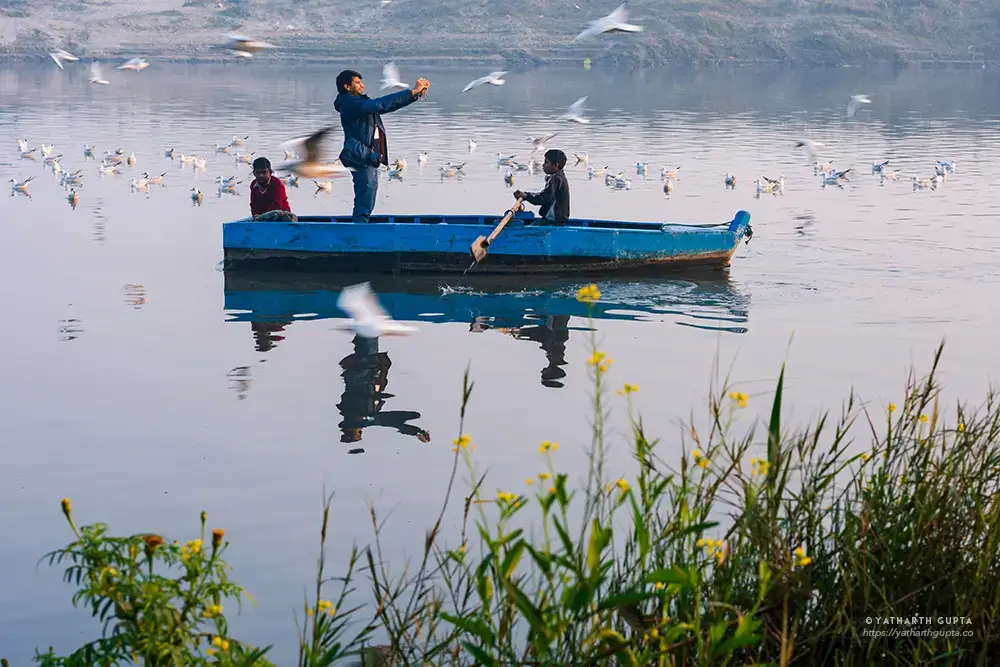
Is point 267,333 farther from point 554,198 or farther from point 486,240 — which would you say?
point 554,198

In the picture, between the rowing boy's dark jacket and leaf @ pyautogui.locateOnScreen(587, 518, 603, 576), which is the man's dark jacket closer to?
the rowing boy's dark jacket

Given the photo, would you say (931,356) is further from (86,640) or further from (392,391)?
(86,640)

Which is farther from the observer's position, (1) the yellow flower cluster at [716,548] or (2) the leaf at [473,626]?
(1) the yellow flower cluster at [716,548]

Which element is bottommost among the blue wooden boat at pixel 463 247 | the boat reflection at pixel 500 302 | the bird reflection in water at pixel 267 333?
Answer: the bird reflection in water at pixel 267 333

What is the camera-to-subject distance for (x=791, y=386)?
11234 millimetres

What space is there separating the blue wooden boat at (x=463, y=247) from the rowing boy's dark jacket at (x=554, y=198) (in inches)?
6.1

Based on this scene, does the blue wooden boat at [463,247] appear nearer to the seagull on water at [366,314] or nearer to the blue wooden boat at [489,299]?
the blue wooden boat at [489,299]

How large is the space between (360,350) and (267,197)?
3.86 metres

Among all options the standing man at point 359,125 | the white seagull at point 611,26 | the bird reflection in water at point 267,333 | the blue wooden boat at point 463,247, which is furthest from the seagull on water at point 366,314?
the white seagull at point 611,26

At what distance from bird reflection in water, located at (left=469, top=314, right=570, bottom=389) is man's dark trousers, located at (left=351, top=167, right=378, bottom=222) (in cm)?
242

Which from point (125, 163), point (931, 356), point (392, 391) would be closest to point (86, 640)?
point (392, 391)

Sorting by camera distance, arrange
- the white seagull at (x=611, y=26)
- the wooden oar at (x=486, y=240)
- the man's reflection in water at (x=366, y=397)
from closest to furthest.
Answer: the man's reflection in water at (x=366, y=397) → the wooden oar at (x=486, y=240) → the white seagull at (x=611, y=26)

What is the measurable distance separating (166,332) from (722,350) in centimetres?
510

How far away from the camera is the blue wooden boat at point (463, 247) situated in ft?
50.8
